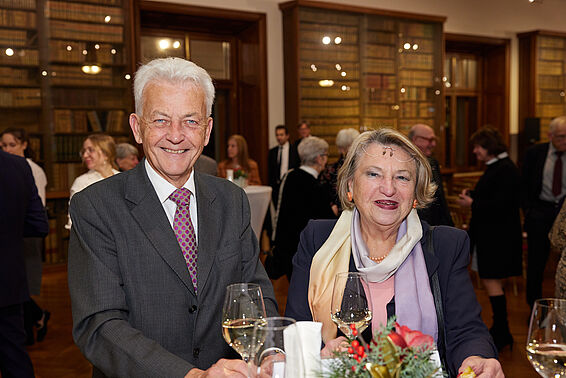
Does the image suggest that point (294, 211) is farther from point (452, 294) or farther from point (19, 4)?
point (19, 4)

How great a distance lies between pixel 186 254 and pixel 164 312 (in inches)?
7.8

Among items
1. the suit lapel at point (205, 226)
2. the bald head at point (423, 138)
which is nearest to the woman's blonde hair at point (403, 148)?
the suit lapel at point (205, 226)

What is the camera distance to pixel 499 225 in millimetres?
5176

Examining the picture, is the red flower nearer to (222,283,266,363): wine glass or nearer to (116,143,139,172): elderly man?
(222,283,266,363): wine glass

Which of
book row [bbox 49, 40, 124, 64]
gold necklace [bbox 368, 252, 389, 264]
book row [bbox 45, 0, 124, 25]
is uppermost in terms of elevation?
book row [bbox 45, 0, 124, 25]

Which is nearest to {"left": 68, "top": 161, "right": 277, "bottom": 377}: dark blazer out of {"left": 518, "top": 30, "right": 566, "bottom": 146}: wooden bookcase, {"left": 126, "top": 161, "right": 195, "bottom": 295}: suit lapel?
{"left": 126, "top": 161, "right": 195, "bottom": 295}: suit lapel

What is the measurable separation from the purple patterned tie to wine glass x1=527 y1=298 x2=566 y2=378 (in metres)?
1.02

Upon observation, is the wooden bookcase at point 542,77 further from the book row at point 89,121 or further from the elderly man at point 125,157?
the elderly man at point 125,157

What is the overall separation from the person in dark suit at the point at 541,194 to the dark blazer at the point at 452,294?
4029 millimetres

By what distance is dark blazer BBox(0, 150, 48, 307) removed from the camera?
3.82 metres

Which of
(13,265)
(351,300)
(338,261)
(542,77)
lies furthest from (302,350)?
(542,77)

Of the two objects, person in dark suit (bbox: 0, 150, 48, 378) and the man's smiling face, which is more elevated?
the man's smiling face

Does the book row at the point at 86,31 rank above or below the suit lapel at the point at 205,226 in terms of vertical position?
above

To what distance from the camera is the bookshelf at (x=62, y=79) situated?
7.95m
